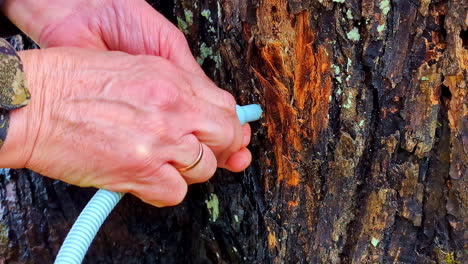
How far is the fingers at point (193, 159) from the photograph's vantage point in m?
0.89

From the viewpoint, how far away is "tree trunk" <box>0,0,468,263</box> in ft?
2.78

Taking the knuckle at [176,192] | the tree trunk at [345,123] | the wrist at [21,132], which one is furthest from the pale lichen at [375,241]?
the wrist at [21,132]

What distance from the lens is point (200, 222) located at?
134cm

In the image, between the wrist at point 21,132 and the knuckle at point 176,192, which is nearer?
the wrist at point 21,132

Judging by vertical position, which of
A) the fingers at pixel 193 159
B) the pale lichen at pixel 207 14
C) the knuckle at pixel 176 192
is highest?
the pale lichen at pixel 207 14

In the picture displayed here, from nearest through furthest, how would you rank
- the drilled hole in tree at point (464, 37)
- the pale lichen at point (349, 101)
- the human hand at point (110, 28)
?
the drilled hole in tree at point (464, 37), the pale lichen at point (349, 101), the human hand at point (110, 28)

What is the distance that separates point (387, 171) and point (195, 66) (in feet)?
1.34

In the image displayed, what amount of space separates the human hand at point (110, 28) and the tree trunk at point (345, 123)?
9 centimetres

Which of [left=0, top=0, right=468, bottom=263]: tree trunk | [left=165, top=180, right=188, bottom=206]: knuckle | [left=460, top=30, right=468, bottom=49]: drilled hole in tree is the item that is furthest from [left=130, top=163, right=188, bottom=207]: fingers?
[left=460, top=30, right=468, bottom=49]: drilled hole in tree

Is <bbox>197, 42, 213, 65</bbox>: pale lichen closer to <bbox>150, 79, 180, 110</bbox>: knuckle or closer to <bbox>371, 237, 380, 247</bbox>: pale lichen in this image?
<bbox>150, 79, 180, 110</bbox>: knuckle

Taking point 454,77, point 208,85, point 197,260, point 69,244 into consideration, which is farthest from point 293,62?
point 197,260

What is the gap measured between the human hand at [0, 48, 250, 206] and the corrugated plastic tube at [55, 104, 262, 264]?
0.10 ft

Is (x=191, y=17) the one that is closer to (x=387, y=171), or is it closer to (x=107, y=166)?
(x=107, y=166)

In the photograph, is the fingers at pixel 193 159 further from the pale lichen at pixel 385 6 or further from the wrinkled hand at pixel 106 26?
the pale lichen at pixel 385 6
